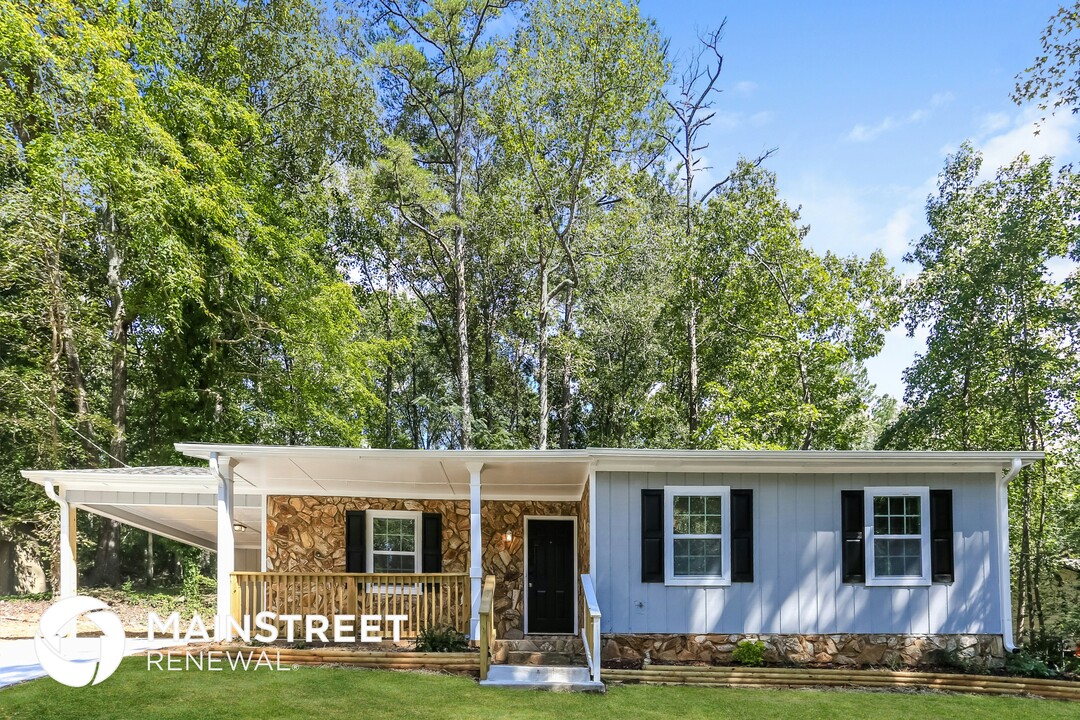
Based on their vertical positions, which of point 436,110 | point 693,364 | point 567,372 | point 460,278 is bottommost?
point 567,372

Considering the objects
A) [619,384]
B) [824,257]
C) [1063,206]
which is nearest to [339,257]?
[619,384]

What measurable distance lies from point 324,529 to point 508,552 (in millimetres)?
2889

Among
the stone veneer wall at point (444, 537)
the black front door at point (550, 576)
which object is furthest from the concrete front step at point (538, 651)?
the stone veneer wall at point (444, 537)

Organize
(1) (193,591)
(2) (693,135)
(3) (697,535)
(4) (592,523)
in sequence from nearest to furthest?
(4) (592,523) < (3) (697,535) < (1) (193,591) < (2) (693,135)

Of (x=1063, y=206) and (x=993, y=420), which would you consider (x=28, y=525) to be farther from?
(x=1063, y=206)

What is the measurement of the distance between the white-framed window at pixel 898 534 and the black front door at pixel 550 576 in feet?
14.9

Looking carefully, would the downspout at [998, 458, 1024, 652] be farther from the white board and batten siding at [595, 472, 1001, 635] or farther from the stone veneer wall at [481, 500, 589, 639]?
the stone veneer wall at [481, 500, 589, 639]

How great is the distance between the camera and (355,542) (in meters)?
11.6

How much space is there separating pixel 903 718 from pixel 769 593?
2.27 meters

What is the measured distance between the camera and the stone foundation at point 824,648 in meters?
9.41

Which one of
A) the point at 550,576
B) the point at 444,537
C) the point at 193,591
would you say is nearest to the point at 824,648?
→ the point at 550,576

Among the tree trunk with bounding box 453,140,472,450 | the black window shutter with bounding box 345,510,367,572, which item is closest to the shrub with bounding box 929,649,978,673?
the black window shutter with bounding box 345,510,367,572

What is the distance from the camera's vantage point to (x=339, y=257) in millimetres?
23766

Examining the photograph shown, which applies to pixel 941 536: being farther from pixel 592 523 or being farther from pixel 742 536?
pixel 592 523
